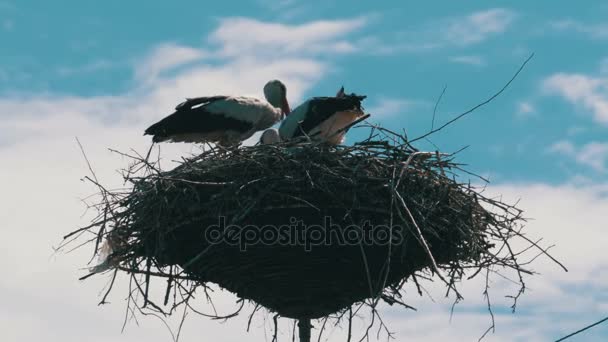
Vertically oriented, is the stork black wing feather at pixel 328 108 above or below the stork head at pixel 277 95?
below

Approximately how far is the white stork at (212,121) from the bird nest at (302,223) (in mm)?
2124

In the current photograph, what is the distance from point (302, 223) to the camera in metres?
6.88

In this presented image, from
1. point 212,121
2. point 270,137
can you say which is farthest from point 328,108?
point 212,121

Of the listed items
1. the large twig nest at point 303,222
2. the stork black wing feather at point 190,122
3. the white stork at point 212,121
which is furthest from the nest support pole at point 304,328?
the stork black wing feather at point 190,122

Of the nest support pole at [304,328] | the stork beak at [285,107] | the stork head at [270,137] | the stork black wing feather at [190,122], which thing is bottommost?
the nest support pole at [304,328]

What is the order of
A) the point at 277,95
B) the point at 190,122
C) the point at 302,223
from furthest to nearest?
the point at 277,95, the point at 190,122, the point at 302,223

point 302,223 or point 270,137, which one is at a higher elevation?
point 270,137

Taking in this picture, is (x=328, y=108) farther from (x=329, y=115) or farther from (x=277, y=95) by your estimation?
(x=277, y=95)

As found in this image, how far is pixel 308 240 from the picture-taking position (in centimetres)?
687

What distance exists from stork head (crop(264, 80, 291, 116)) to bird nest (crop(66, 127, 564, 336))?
3196 mm

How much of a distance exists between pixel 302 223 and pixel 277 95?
3791mm

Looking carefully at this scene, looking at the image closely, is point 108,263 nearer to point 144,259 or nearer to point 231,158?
point 144,259

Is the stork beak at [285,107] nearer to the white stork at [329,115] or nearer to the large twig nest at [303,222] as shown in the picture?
the white stork at [329,115]

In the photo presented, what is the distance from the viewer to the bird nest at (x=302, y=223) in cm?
684
